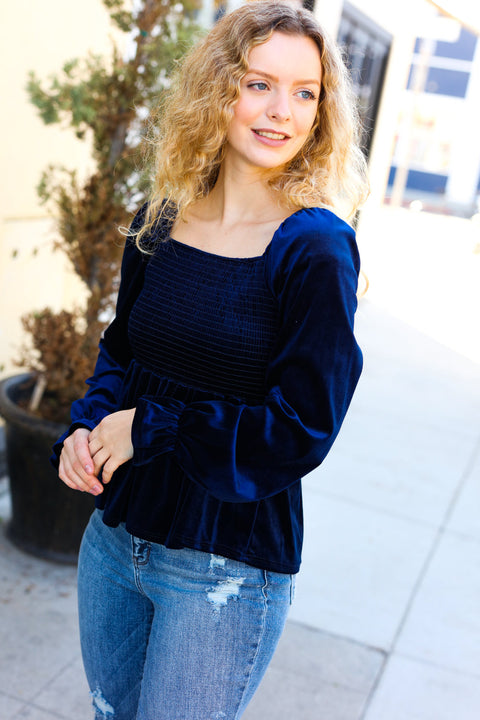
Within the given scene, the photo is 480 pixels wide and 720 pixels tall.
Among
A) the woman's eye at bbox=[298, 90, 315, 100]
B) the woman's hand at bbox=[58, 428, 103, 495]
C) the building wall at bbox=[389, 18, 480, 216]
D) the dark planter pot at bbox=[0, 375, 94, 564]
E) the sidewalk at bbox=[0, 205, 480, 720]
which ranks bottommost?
the building wall at bbox=[389, 18, 480, 216]

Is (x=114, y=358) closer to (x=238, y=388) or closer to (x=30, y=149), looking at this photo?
(x=238, y=388)

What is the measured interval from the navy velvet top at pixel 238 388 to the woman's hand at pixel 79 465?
44mm

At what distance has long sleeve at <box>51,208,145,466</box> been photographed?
166cm

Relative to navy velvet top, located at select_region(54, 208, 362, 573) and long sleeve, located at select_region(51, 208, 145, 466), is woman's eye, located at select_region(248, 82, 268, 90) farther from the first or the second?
long sleeve, located at select_region(51, 208, 145, 466)

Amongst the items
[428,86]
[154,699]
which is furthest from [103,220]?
[428,86]

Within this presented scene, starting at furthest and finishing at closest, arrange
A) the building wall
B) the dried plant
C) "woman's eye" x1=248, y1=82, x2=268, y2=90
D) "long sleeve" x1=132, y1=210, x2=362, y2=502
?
1. the building wall
2. the dried plant
3. "woman's eye" x1=248, y1=82, x2=268, y2=90
4. "long sleeve" x1=132, y1=210, x2=362, y2=502

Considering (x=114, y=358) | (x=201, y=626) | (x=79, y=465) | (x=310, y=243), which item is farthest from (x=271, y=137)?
(x=201, y=626)

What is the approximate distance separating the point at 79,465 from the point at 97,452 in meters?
0.05

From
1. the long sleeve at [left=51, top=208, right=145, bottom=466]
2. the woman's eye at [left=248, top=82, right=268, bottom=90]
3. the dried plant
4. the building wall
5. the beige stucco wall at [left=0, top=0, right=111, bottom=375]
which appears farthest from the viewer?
the building wall

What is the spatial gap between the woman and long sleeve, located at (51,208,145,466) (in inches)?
0.5

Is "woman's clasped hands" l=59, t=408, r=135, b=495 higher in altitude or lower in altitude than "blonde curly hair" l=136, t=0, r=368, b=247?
lower

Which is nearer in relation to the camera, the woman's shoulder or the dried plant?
the woman's shoulder

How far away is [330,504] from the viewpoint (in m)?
4.31

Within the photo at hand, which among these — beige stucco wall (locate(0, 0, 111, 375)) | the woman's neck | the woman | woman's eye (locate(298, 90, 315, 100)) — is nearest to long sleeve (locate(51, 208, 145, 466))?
the woman
